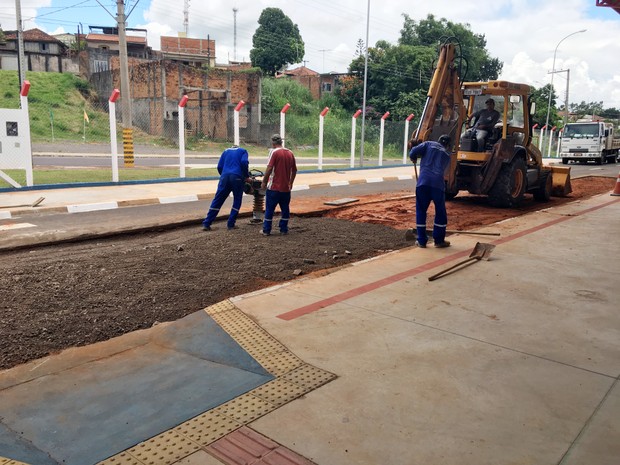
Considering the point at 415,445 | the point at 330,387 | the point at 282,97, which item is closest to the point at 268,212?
the point at 330,387

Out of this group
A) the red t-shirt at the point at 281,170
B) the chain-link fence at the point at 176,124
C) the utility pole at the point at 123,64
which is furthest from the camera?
the chain-link fence at the point at 176,124

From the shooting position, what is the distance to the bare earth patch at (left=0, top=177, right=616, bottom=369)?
4824mm

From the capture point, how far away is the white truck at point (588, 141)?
31062mm

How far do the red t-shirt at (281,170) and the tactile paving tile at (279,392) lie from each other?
16.6 ft

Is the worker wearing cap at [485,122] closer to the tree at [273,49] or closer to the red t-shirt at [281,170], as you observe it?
the red t-shirt at [281,170]

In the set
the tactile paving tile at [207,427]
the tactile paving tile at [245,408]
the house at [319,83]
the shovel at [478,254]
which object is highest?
the house at [319,83]

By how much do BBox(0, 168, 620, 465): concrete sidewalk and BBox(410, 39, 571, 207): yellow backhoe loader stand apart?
5.64m

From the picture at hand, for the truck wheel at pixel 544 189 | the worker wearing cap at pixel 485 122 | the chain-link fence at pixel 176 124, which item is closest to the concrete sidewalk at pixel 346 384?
the worker wearing cap at pixel 485 122

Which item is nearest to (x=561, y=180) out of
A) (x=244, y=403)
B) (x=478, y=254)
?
(x=478, y=254)

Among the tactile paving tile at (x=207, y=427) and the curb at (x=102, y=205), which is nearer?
the tactile paving tile at (x=207, y=427)

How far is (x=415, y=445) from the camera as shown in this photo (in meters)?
3.04

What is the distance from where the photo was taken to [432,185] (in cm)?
786

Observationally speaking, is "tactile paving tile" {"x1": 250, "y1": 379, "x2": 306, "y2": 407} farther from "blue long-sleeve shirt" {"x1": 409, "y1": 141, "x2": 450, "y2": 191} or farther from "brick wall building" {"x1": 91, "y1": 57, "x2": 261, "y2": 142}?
"brick wall building" {"x1": 91, "y1": 57, "x2": 261, "y2": 142}

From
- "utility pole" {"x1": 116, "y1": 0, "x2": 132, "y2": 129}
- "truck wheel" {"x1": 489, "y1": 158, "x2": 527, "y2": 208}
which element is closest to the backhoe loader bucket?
"truck wheel" {"x1": 489, "y1": 158, "x2": 527, "y2": 208}
